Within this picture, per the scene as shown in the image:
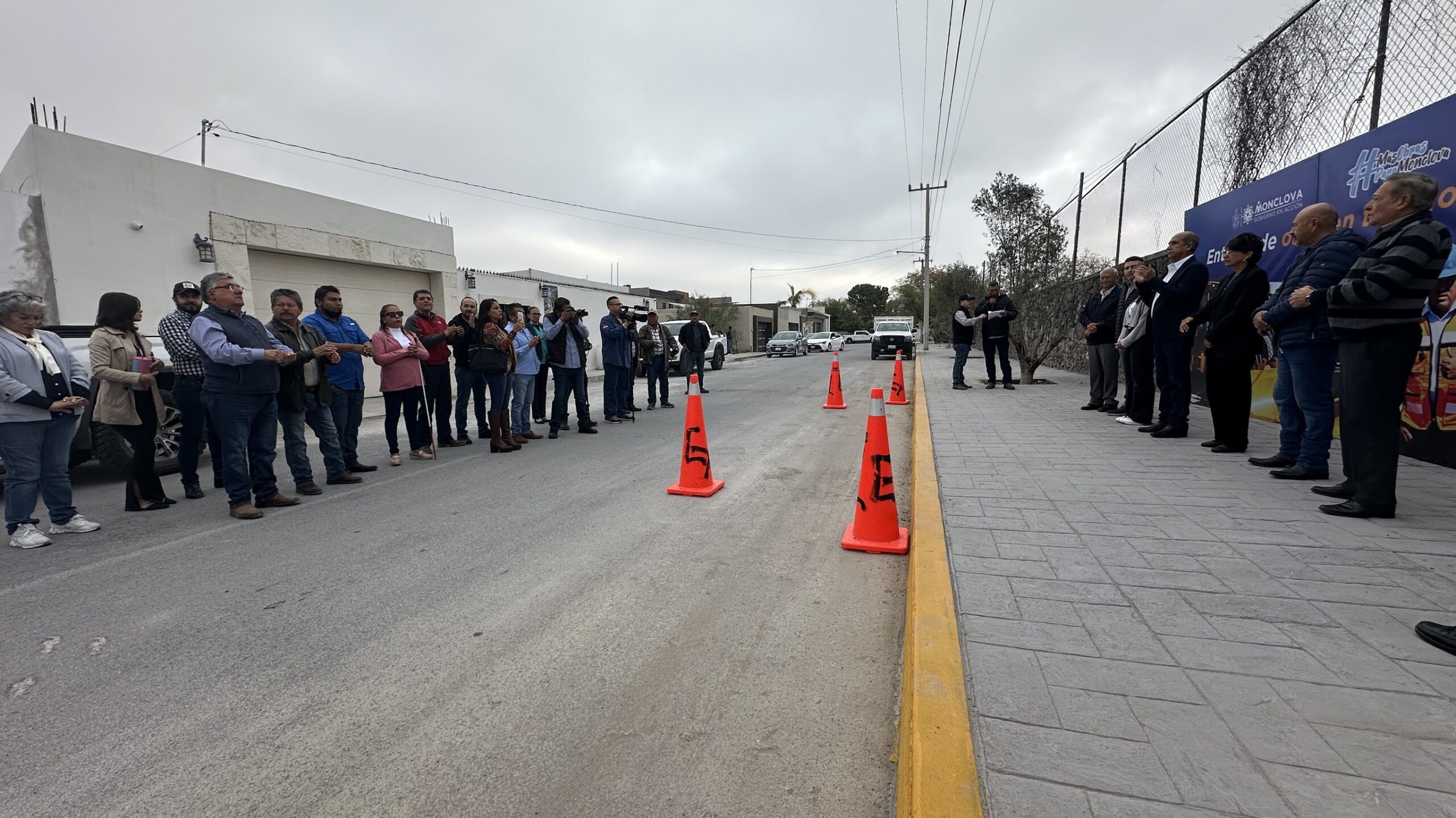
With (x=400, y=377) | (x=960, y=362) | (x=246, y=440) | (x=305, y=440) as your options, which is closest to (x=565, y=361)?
(x=400, y=377)

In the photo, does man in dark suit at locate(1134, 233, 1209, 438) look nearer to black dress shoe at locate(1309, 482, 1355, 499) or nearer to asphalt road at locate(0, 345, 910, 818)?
black dress shoe at locate(1309, 482, 1355, 499)

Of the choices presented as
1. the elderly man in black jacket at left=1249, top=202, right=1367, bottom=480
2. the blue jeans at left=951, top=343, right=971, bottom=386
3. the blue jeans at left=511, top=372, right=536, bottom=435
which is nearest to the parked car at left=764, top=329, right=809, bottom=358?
the blue jeans at left=951, top=343, right=971, bottom=386

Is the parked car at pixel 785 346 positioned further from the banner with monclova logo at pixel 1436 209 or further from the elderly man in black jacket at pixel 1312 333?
the elderly man in black jacket at pixel 1312 333

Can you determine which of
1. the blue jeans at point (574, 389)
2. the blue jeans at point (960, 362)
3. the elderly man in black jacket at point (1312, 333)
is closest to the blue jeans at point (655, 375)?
the blue jeans at point (574, 389)

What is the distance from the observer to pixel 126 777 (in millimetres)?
1889

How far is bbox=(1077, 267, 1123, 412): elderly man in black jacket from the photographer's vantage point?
25.6ft

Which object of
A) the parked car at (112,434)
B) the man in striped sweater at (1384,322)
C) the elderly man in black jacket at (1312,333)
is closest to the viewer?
the man in striped sweater at (1384,322)

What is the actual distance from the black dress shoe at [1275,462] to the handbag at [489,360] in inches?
279

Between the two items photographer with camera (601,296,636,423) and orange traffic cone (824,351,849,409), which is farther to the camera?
orange traffic cone (824,351,849,409)

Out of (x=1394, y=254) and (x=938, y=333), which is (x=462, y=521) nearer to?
(x=1394, y=254)

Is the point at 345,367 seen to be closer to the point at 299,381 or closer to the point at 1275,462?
the point at 299,381

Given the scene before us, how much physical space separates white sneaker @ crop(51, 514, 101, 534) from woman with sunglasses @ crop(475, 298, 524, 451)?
10.6 ft

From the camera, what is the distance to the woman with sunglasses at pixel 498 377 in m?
7.11

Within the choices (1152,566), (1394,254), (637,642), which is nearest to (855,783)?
(637,642)
